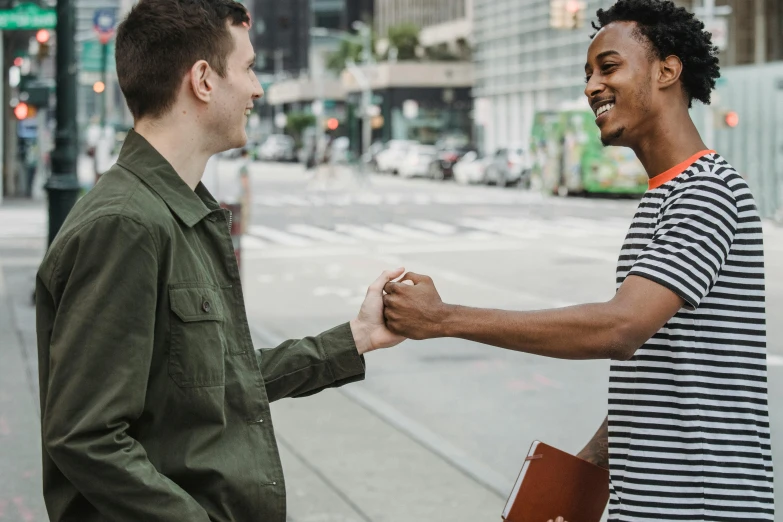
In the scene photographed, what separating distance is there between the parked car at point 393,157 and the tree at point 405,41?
30542 mm

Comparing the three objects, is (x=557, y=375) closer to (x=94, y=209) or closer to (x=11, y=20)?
(x=94, y=209)

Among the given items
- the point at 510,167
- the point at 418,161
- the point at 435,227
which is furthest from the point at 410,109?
the point at 435,227

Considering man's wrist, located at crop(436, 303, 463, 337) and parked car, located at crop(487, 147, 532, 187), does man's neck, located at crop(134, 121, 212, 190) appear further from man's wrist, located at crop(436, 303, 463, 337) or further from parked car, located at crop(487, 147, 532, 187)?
parked car, located at crop(487, 147, 532, 187)

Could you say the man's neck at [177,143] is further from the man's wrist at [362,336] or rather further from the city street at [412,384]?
the city street at [412,384]

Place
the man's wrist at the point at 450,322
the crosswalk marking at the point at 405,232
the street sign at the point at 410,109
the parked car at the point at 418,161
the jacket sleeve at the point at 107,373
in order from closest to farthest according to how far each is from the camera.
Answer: the jacket sleeve at the point at 107,373 < the man's wrist at the point at 450,322 < the crosswalk marking at the point at 405,232 < the parked car at the point at 418,161 < the street sign at the point at 410,109

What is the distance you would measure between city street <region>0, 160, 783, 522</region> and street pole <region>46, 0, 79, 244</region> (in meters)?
1.16

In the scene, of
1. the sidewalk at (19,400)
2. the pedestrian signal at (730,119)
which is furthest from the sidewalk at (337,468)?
the pedestrian signal at (730,119)

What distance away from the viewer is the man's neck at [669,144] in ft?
8.93

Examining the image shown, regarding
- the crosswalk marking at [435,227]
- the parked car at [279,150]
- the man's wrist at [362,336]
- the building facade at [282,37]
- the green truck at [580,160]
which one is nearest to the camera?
the man's wrist at [362,336]

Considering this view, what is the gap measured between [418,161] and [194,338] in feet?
176

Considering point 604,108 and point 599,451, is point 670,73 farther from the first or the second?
point 599,451

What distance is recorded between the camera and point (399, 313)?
2846mm

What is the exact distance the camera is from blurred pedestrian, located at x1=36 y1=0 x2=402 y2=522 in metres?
2.19

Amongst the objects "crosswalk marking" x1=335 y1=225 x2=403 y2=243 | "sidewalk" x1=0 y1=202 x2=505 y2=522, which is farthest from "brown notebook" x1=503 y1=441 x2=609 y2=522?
"crosswalk marking" x1=335 y1=225 x2=403 y2=243
